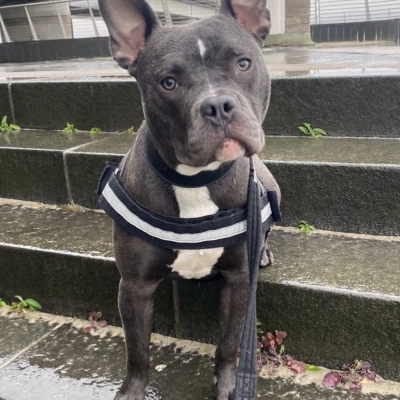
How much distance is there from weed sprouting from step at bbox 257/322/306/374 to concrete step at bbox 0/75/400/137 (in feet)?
4.87

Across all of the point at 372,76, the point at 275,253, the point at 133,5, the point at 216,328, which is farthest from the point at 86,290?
the point at 372,76

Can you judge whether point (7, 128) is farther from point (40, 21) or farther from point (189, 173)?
point (40, 21)

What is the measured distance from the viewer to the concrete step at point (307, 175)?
2.80m

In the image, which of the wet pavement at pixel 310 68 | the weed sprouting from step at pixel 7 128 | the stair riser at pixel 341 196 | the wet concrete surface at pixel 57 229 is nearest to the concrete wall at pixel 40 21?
the wet pavement at pixel 310 68

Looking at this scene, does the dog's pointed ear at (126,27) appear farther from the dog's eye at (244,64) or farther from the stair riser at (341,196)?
the stair riser at (341,196)

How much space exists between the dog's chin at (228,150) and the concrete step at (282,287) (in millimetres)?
792

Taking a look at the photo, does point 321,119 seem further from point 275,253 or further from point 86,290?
point 86,290

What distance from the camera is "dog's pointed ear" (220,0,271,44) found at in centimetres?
207

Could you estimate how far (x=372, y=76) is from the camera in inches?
127

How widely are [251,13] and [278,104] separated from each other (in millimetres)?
1423

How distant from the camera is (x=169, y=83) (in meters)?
1.88

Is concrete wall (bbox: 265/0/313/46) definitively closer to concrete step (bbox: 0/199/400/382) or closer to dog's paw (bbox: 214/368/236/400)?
concrete step (bbox: 0/199/400/382)

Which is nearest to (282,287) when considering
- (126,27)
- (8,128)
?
(126,27)

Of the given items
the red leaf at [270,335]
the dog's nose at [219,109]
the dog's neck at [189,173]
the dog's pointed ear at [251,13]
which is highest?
the dog's pointed ear at [251,13]
